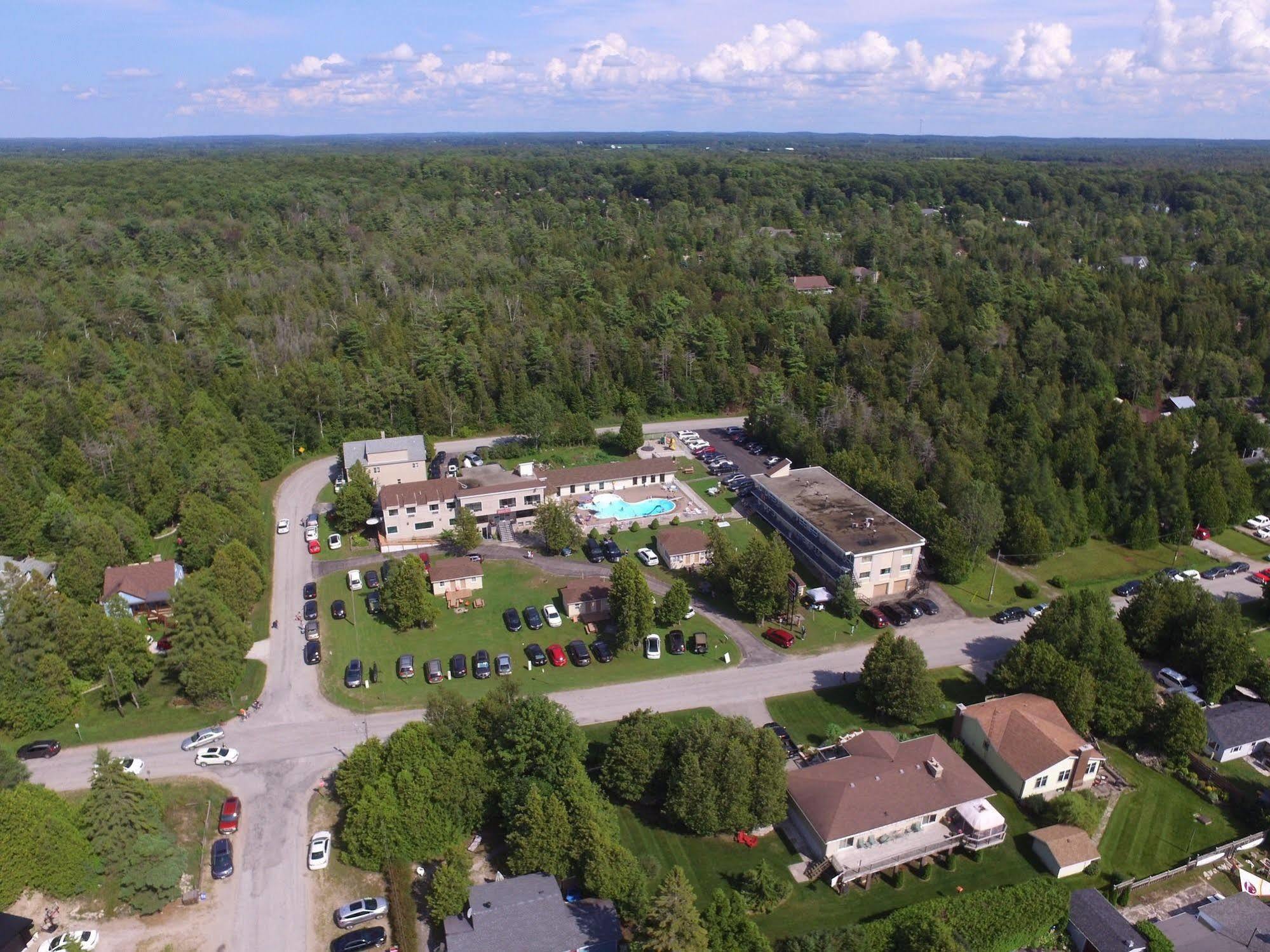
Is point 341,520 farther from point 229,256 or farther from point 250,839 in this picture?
point 229,256

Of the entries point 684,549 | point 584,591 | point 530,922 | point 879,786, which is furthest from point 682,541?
point 530,922

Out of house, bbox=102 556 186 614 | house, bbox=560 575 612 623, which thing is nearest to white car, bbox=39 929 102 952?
house, bbox=102 556 186 614

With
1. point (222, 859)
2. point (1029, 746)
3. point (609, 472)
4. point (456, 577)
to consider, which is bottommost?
point (222, 859)

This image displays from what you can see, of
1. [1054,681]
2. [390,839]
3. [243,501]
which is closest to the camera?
[390,839]

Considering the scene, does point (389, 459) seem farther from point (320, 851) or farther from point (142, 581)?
point (320, 851)

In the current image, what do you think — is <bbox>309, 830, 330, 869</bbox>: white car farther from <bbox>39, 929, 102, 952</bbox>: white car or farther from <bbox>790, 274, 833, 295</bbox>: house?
<bbox>790, 274, 833, 295</bbox>: house

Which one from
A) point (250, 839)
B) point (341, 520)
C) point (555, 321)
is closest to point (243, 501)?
point (341, 520)
